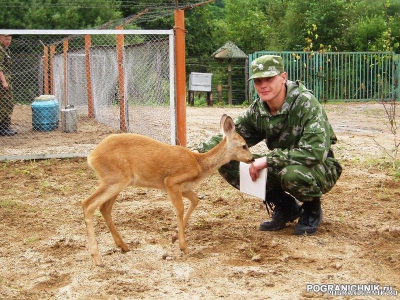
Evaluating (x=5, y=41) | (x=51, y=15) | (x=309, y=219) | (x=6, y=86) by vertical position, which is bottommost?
(x=309, y=219)

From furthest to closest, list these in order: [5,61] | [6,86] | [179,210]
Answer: [5,61]
[6,86]
[179,210]

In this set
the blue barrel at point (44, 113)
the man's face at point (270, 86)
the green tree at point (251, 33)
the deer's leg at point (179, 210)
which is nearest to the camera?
the deer's leg at point (179, 210)

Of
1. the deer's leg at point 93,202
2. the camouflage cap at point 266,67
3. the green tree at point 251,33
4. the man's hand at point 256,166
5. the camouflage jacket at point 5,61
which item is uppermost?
the green tree at point 251,33

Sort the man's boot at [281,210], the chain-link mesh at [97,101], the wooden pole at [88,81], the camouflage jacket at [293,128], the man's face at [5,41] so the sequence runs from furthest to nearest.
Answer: the wooden pole at [88,81], the man's face at [5,41], the chain-link mesh at [97,101], the man's boot at [281,210], the camouflage jacket at [293,128]

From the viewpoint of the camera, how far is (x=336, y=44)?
2648cm

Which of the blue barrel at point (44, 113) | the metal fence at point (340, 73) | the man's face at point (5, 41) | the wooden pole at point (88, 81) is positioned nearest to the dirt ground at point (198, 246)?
the man's face at point (5, 41)

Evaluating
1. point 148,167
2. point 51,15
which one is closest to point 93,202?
point 148,167

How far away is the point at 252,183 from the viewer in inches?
217

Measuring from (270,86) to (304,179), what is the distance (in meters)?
0.82

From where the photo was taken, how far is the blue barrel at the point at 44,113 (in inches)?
499

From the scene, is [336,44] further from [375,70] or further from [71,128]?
[71,128]

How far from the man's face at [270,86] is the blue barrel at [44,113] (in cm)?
796

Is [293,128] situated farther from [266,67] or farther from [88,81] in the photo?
[88,81]

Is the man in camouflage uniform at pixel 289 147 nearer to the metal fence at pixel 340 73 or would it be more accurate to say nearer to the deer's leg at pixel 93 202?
the deer's leg at pixel 93 202
